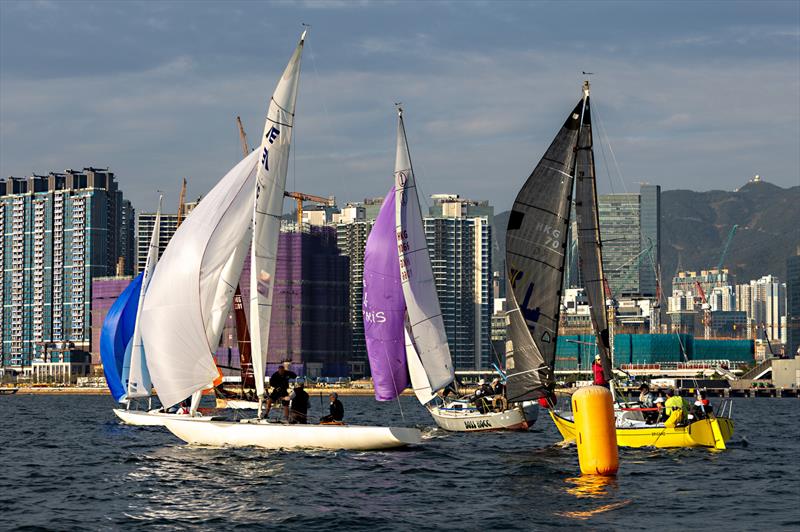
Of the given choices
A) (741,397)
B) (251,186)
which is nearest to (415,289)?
(251,186)

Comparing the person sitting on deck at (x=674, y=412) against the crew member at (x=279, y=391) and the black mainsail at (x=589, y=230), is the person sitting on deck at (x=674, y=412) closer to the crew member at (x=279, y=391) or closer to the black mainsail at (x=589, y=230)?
the black mainsail at (x=589, y=230)

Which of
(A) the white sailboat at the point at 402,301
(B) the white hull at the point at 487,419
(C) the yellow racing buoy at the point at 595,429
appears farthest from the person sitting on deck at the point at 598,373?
(B) the white hull at the point at 487,419

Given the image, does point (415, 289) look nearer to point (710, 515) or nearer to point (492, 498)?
point (492, 498)

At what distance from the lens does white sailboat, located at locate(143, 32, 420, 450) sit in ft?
138

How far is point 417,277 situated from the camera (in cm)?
5547

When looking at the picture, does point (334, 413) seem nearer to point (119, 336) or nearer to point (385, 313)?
point (385, 313)

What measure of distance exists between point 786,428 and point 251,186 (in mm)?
40502

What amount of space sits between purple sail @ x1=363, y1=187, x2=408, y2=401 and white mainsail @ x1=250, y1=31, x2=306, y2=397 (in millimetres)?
13747

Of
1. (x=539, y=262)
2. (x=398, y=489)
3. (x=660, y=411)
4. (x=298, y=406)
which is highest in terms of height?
(x=539, y=262)

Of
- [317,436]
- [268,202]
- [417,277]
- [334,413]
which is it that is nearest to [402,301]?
[417,277]

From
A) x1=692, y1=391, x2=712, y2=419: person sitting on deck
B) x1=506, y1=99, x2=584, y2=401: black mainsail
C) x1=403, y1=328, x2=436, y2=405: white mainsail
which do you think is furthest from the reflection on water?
x1=403, y1=328, x2=436, y2=405: white mainsail

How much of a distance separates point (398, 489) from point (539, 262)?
14.6m

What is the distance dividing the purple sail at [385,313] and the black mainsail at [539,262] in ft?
30.9

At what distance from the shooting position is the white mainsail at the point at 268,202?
138 ft
